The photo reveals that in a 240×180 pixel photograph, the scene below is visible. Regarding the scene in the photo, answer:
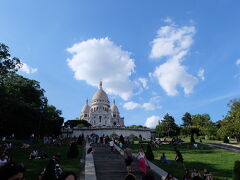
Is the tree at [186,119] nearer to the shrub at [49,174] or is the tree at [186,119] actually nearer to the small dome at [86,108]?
the small dome at [86,108]

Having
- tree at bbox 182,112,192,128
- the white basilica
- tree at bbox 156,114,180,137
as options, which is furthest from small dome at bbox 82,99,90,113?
tree at bbox 156,114,180,137

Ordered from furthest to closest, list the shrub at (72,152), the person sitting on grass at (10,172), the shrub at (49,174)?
the shrub at (72,152) < the shrub at (49,174) < the person sitting on grass at (10,172)

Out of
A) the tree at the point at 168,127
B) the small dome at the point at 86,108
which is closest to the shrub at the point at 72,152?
the tree at the point at 168,127

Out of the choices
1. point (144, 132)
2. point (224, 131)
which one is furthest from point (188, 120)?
point (224, 131)

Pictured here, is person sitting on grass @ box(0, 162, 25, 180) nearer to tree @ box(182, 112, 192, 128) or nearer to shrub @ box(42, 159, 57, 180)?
shrub @ box(42, 159, 57, 180)

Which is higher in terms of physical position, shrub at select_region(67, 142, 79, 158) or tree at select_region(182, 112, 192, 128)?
tree at select_region(182, 112, 192, 128)

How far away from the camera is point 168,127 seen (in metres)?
74.4

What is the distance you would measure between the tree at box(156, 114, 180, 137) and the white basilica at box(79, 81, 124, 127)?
28582mm

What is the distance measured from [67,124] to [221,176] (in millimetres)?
88232

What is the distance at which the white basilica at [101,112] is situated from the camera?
10666 cm

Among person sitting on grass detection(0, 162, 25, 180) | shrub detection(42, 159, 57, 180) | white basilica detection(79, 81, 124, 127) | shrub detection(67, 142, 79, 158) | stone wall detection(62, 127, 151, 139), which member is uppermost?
white basilica detection(79, 81, 124, 127)

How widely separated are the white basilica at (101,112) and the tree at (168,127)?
1125 inches

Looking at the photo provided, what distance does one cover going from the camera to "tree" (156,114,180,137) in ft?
Result: 243

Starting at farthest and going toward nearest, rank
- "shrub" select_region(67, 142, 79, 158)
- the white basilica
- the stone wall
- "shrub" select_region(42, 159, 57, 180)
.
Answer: the white basilica
the stone wall
"shrub" select_region(67, 142, 79, 158)
"shrub" select_region(42, 159, 57, 180)
